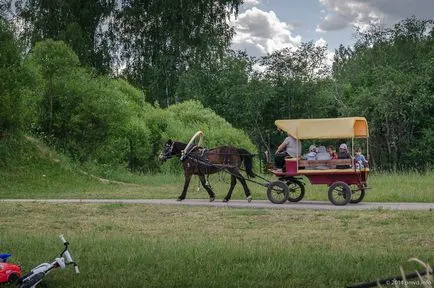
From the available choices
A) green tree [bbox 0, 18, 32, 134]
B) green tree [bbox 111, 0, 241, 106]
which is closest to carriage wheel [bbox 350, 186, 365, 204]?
green tree [bbox 0, 18, 32, 134]

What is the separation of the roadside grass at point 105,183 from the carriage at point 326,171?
100 centimetres

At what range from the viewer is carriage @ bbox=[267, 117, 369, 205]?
18.4m

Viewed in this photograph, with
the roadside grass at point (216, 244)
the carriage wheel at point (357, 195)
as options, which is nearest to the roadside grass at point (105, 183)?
the carriage wheel at point (357, 195)

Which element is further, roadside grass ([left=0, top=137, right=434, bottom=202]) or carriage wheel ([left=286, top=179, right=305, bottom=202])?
roadside grass ([left=0, top=137, right=434, bottom=202])

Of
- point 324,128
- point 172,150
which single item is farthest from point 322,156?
point 172,150

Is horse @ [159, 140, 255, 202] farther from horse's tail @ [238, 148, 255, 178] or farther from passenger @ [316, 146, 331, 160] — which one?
passenger @ [316, 146, 331, 160]

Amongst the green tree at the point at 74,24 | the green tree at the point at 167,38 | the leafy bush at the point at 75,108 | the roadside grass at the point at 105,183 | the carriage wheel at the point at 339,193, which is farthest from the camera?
the green tree at the point at 167,38

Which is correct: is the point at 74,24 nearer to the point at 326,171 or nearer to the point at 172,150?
the point at 172,150

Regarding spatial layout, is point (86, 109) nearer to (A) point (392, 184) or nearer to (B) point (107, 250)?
(A) point (392, 184)

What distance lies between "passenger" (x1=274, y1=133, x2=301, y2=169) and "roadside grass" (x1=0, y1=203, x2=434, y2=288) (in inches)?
118

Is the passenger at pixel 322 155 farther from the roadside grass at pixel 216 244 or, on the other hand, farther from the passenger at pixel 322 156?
the roadside grass at pixel 216 244

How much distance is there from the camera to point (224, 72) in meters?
47.0

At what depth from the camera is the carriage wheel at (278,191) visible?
1880 centimetres

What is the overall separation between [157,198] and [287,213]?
661 centimetres
